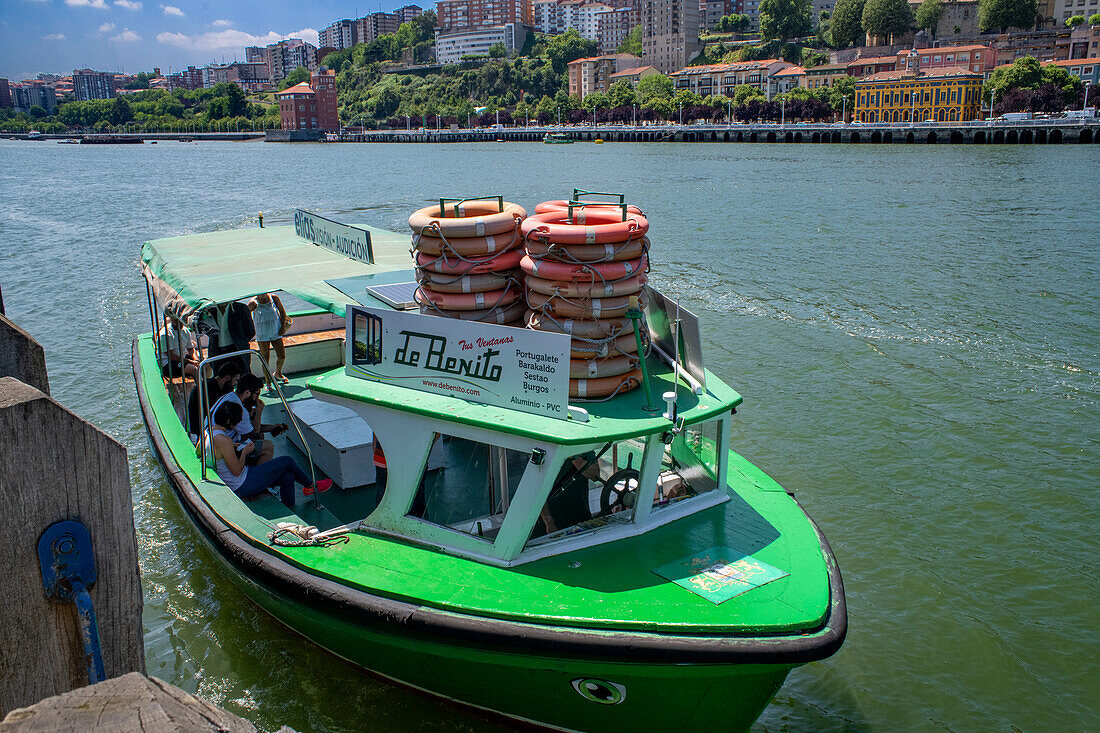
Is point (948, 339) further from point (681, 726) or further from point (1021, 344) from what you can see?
point (681, 726)

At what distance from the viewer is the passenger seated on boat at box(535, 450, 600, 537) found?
6.47 m

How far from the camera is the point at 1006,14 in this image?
15275 centimetres

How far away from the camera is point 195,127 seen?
654 ft

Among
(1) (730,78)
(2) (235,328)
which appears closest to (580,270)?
(2) (235,328)

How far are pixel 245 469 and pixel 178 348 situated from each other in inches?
194

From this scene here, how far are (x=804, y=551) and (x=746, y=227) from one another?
2919 cm

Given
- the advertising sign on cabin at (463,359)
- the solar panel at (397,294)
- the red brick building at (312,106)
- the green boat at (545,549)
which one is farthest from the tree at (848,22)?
the advertising sign on cabin at (463,359)

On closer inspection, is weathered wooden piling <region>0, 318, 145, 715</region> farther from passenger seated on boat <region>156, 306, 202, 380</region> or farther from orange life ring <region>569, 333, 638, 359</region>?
passenger seated on boat <region>156, 306, 202, 380</region>

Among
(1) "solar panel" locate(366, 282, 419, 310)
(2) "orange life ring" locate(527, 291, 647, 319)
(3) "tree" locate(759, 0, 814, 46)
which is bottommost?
(1) "solar panel" locate(366, 282, 419, 310)

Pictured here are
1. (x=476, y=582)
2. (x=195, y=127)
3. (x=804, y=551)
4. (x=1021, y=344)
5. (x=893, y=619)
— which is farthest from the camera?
(x=195, y=127)

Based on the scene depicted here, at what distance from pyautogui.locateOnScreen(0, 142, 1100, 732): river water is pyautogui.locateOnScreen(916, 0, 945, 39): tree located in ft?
488

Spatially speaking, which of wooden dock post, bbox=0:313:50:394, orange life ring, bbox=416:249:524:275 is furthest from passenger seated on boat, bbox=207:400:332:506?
wooden dock post, bbox=0:313:50:394

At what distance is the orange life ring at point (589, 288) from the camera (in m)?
6.66

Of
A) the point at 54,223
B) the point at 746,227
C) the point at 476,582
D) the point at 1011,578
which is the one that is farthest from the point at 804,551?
the point at 54,223
